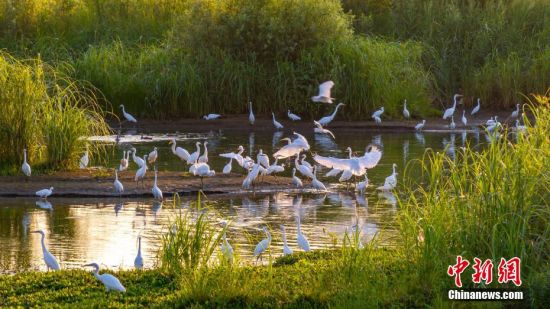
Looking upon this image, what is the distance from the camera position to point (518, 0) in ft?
124

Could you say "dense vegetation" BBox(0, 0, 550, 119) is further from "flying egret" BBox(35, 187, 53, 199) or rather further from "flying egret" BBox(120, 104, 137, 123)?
"flying egret" BBox(35, 187, 53, 199)

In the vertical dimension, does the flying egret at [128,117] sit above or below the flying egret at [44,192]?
above

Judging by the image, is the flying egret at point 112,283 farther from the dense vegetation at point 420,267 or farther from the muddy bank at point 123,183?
the muddy bank at point 123,183

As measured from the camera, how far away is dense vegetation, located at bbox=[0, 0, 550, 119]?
1246 inches

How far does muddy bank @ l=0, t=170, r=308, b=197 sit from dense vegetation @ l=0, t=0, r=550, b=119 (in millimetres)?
11753

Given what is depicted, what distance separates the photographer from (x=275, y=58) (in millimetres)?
32250

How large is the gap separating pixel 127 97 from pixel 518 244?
2362cm


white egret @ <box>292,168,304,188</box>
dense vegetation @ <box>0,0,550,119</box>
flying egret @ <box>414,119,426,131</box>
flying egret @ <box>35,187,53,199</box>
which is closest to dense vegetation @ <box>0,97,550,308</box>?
flying egret @ <box>35,187,53,199</box>

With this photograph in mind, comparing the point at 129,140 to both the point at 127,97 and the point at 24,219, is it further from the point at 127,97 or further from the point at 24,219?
the point at 24,219

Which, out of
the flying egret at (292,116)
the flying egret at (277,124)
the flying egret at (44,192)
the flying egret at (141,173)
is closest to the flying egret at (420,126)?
the flying egret at (292,116)

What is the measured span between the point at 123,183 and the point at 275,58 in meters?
13.9

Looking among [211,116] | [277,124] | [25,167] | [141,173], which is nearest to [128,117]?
[211,116]

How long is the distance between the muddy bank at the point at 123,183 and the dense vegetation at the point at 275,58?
38.6ft

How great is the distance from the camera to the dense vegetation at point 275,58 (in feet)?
104
